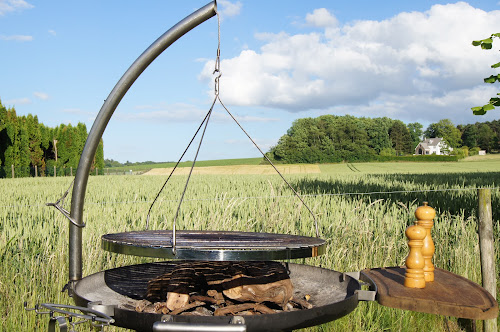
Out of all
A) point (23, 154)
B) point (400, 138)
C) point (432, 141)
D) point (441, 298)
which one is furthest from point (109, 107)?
point (432, 141)

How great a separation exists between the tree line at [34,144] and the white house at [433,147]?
1853 inches

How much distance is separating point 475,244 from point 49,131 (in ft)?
96.9

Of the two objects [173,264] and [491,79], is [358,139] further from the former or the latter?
[173,264]

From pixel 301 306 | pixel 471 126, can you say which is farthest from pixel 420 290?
pixel 471 126

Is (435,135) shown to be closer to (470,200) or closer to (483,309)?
(470,200)

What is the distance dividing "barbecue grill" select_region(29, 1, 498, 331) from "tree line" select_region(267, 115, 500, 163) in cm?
3002

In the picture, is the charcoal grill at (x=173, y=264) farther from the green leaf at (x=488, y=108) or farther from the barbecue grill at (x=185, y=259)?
the green leaf at (x=488, y=108)

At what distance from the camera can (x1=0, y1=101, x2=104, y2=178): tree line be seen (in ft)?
77.6

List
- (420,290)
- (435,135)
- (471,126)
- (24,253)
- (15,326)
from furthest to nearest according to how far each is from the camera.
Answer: (435,135)
(471,126)
(24,253)
(15,326)
(420,290)

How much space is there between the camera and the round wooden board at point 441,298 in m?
1.70

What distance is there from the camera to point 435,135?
6744cm

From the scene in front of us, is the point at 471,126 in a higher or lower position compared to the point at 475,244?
higher

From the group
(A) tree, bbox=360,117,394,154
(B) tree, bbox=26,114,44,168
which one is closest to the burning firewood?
(B) tree, bbox=26,114,44,168

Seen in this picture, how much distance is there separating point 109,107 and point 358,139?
45.8 meters
